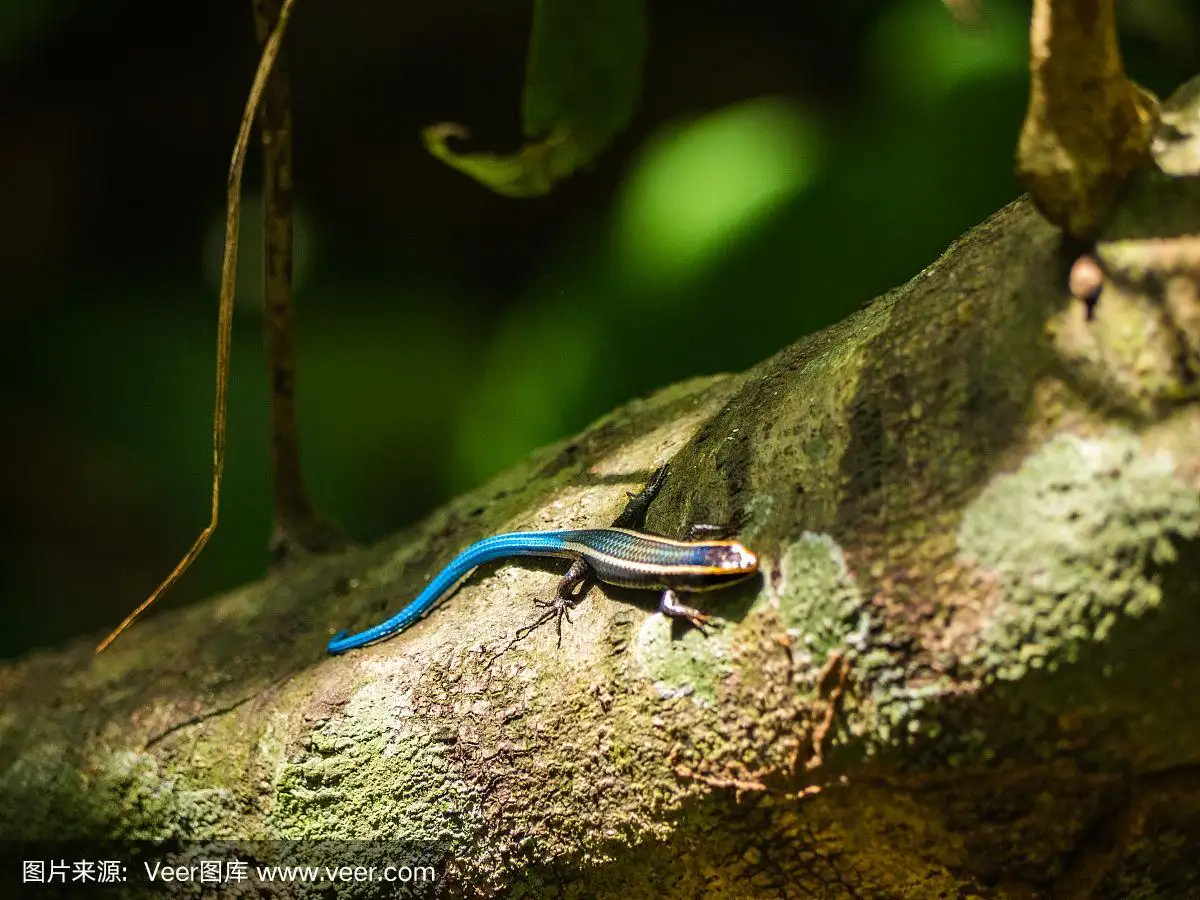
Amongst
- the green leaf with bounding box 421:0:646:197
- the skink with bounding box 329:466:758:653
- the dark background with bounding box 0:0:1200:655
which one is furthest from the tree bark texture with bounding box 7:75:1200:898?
the dark background with bounding box 0:0:1200:655

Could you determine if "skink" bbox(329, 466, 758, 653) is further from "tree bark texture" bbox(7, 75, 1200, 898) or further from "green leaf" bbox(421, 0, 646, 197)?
"green leaf" bbox(421, 0, 646, 197)

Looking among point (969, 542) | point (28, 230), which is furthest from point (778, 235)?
point (28, 230)

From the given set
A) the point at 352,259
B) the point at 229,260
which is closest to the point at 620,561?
the point at 229,260

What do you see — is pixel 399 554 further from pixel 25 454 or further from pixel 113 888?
pixel 25 454

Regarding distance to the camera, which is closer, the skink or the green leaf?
the skink

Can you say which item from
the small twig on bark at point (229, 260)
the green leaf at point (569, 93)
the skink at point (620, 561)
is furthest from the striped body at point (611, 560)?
the green leaf at point (569, 93)

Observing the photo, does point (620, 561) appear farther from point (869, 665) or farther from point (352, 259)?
point (352, 259)

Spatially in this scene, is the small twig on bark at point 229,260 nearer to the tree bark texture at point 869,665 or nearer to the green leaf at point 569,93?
the green leaf at point 569,93
